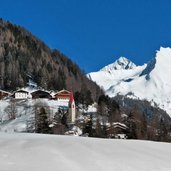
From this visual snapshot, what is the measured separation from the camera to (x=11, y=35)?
199625 mm

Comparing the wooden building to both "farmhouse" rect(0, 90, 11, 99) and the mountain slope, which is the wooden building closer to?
"farmhouse" rect(0, 90, 11, 99)

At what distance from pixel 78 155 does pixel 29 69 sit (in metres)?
159

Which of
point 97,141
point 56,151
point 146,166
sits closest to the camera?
point 146,166

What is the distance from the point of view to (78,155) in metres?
12.5

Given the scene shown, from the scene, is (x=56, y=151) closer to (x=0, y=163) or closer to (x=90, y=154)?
(x=90, y=154)

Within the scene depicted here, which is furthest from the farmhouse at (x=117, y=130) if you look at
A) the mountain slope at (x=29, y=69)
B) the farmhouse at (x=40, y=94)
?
the mountain slope at (x=29, y=69)

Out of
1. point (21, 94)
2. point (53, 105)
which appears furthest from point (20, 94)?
point (53, 105)

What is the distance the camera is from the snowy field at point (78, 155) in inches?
447

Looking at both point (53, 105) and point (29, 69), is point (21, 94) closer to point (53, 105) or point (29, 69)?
point (53, 105)

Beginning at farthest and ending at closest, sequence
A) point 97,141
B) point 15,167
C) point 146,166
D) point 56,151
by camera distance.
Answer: point 97,141 → point 56,151 → point 146,166 → point 15,167

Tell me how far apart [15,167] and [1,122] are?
90.2 meters

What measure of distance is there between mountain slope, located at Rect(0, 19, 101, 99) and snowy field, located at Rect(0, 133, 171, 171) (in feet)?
455

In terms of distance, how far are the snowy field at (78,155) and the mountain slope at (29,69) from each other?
455 ft

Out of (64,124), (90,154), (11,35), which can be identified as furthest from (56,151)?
(11,35)
